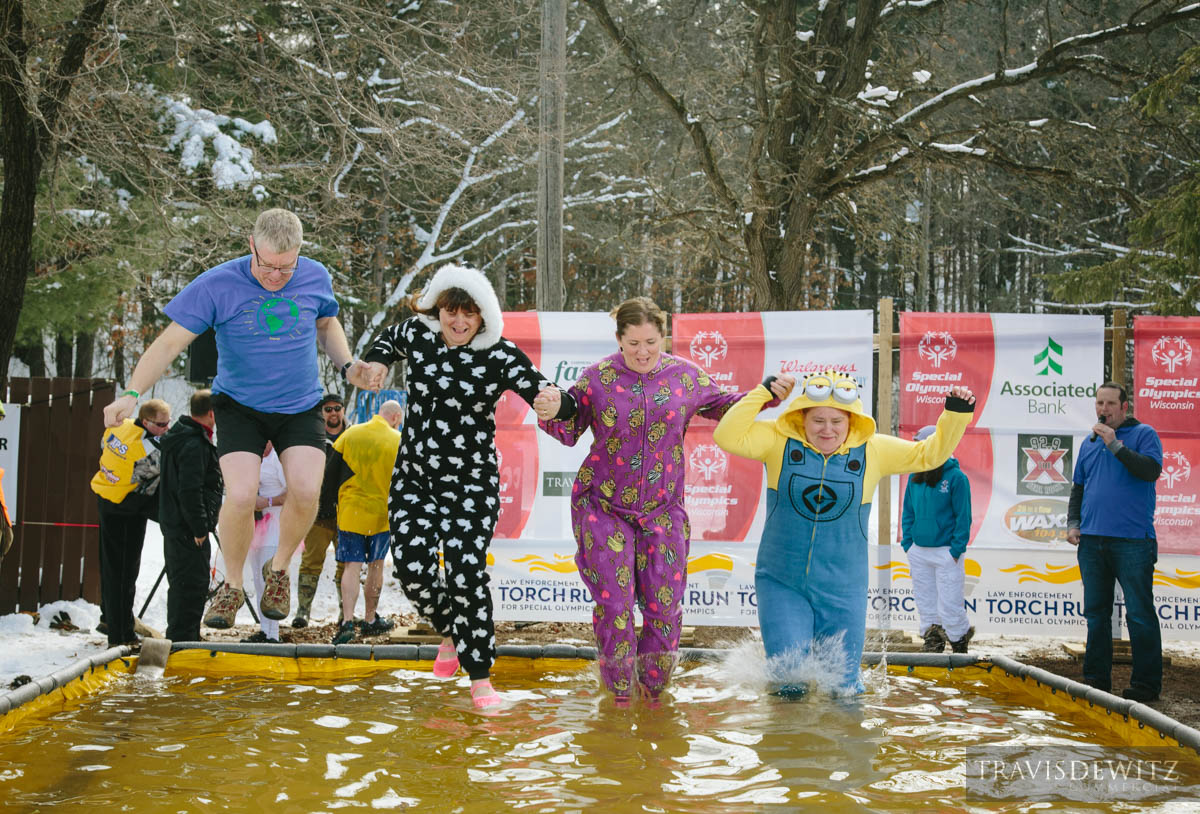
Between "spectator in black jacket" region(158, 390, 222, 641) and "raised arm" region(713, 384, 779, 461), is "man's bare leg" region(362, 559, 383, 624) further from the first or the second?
"raised arm" region(713, 384, 779, 461)

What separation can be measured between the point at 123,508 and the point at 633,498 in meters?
4.55

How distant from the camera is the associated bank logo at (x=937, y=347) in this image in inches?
316

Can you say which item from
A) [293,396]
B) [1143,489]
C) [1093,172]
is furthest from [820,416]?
[1093,172]

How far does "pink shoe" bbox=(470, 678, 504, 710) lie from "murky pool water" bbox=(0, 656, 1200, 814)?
8 cm

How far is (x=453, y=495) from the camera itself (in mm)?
4863

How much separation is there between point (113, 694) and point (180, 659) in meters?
0.66

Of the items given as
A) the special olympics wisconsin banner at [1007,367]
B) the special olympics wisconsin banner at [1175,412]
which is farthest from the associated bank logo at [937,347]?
the special olympics wisconsin banner at [1175,412]

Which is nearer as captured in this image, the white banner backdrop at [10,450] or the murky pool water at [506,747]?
the murky pool water at [506,747]

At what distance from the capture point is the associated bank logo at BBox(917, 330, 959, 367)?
26.3 feet

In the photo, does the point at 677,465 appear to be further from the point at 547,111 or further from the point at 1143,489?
the point at 547,111

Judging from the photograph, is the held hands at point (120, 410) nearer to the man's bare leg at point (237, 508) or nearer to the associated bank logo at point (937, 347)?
the man's bare leg at point (237, 508)

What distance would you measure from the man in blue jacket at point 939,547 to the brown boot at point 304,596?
474 centimetres

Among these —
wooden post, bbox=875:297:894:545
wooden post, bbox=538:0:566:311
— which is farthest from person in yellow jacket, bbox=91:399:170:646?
wooden post, bbox=875:297:894:545

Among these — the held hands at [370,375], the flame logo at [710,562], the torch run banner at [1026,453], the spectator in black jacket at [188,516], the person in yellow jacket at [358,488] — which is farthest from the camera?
the person in yellow jacket at [358,488]
